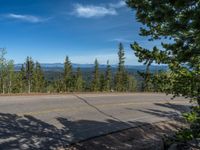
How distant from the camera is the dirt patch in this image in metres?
11.4

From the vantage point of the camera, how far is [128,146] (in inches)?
469

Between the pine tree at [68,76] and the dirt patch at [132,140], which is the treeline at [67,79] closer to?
the pine tree at [68,76]

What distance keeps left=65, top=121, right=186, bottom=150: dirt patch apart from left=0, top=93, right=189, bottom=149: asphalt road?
0.48 meters

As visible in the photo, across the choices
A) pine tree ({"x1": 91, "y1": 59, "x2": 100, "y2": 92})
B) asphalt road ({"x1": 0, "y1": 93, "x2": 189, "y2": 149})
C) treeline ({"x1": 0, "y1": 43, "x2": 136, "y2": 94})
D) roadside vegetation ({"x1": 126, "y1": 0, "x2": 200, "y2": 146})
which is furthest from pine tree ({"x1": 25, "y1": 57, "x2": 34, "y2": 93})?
roadside vegetation ({"x1": 126, "y1": 0, "x2": 200, "y2": 146})

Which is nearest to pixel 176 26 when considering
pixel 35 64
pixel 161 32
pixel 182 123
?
pixel 161 32

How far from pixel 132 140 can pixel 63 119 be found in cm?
380

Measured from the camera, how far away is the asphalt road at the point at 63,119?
36.8 ft

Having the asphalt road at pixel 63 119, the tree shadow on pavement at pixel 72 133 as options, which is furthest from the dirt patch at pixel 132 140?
the asphalt road at pixel 63 119

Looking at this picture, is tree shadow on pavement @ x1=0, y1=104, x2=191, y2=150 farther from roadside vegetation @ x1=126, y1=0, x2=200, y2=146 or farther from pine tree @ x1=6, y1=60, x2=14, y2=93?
pine tree @ x1=6, y1=60, x2=14, y2=93

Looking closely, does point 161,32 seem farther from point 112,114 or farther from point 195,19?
point 112,114

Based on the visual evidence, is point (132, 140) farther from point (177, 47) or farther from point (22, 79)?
point (22, 79)

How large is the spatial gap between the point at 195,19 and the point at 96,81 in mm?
85823

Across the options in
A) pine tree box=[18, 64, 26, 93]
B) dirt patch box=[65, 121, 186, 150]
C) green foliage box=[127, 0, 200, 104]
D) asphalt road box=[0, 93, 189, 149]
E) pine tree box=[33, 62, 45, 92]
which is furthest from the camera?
pine tree box=[18, 64, 26, 93]

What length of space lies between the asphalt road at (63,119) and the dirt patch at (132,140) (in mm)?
480
